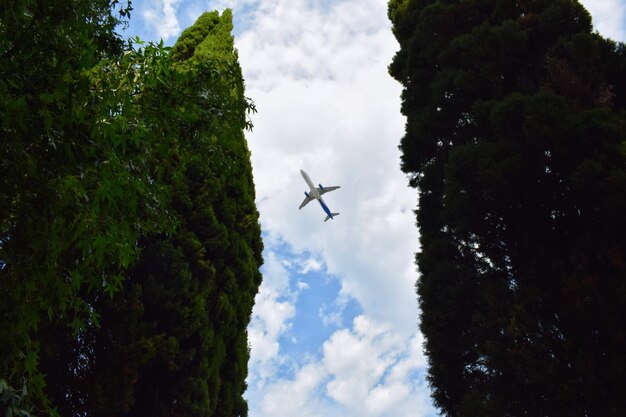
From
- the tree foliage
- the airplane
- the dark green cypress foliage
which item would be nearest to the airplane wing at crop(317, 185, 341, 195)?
the airplane

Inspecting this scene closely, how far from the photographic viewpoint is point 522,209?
7895 millimetres

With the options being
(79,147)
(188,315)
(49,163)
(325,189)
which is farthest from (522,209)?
(325,189)

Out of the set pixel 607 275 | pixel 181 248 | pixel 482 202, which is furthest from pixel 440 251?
pixel 181 248

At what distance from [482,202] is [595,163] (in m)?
1.64

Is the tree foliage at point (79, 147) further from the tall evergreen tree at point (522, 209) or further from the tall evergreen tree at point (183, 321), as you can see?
the tall evergreen tree at point (522, 209)

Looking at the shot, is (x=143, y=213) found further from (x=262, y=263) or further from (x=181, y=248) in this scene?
(x=262, y=263)

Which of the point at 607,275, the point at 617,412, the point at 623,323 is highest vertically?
the point at 607,275

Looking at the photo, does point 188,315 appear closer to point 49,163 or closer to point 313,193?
point 49,163

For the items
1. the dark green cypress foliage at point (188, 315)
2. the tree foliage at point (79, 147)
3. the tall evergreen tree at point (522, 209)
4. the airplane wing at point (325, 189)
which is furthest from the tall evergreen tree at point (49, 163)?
the airplane wing at point (325, 189)

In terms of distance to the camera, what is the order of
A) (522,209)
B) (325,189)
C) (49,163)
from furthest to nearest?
(325,189) → (522,209) → (49,163)

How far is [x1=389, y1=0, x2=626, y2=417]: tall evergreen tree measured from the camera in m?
6.56

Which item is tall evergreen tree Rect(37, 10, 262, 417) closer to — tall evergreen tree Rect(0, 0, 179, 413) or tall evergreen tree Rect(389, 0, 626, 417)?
tall evergreen tree Rect(0, 0, 179, 413)

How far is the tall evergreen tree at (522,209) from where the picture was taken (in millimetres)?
6559

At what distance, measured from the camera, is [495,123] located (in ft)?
26.7
